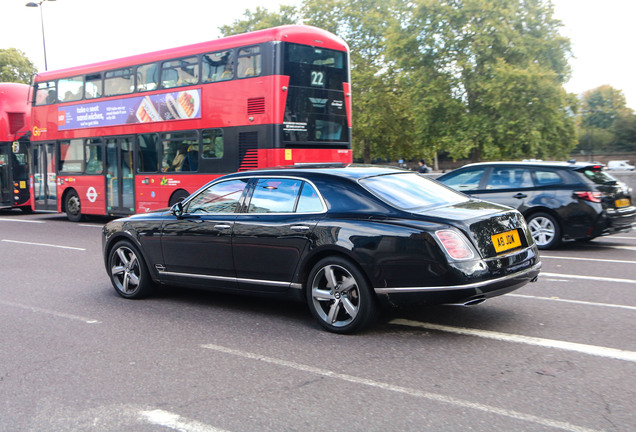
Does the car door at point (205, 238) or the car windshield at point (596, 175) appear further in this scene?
the car windshield at point (596, 175)

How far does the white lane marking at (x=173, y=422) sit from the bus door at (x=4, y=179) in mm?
21504

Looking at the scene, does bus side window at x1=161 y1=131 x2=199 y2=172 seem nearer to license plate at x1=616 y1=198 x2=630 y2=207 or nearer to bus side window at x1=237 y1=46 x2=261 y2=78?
bus side window at x1=237 y1=46 x2=261 y2=78

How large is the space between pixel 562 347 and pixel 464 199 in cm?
182

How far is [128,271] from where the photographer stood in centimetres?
753

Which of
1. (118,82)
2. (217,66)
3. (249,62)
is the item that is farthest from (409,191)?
(118,82)

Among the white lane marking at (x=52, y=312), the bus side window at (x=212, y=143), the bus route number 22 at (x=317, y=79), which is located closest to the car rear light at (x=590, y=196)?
the bus route number 22 at (x=317, y=79)

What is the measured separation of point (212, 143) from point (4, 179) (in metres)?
11.8

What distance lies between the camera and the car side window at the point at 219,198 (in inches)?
260

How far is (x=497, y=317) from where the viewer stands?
19.8 feet

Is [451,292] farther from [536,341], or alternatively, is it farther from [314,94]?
[314,94]

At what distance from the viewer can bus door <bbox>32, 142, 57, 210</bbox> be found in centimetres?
1994

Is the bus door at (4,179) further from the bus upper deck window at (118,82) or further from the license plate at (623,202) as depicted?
the license plate at (623,202)

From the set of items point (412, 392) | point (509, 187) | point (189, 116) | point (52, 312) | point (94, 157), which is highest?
point (189, 116)

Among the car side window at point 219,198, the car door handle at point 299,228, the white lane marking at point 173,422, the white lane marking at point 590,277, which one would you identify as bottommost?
the white lane marking at point 173,422
